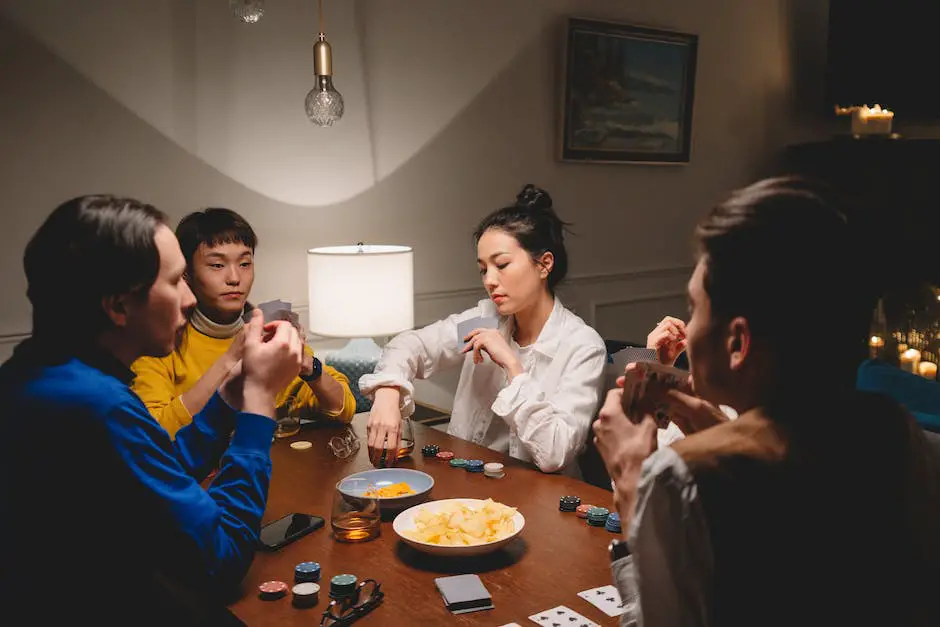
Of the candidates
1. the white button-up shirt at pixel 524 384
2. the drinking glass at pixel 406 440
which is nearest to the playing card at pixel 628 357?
the white button-up shirt at pixel 524 384

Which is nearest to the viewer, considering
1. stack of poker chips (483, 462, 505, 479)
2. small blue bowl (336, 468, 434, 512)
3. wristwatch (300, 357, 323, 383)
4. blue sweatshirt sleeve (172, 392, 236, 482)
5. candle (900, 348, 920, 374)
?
blue sweatshirt sleeve (172, 392, 236, 482)

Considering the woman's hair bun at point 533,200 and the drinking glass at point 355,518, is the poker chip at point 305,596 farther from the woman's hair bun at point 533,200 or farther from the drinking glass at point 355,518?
the woman's hair bun at point 533,200

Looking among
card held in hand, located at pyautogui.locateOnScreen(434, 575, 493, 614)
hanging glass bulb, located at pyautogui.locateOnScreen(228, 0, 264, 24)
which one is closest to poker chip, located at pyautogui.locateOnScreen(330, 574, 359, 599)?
card held in hand, located at pyautogui.locateOnScreen(434, 575, 493, 614)

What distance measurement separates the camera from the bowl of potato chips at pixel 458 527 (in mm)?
1371

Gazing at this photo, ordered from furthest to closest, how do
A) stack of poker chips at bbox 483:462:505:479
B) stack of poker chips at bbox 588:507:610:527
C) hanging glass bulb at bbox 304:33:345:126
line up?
hanging glass bulb at bbox 304:33:345:126 → stack of poker chips at bbox 483:462:505:479 → stack of poker chips at bbox 588:507:610:527

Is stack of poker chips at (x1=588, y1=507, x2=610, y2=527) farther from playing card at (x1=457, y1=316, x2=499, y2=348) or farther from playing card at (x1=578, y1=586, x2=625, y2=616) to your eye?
playing card at (x1=457, y1=316, x2=499, y2=348)

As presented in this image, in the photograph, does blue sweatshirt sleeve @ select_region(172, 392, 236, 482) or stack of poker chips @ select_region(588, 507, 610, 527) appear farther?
stack of poker chips @ select_region(588, 507, 610, 527)

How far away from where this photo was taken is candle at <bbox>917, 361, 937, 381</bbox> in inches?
142

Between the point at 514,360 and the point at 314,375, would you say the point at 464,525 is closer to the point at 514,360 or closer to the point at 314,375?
the point at 514,360

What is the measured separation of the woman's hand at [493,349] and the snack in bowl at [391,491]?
509 millimetres

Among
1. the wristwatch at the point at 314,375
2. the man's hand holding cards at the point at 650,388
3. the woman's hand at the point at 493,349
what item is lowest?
the wristwatch at the point at 314,375

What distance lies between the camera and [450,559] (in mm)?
1401

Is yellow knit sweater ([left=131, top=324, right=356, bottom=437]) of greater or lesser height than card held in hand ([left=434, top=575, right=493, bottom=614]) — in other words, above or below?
above

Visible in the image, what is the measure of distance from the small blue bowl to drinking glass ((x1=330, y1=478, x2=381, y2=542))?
99 mm
